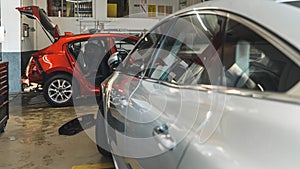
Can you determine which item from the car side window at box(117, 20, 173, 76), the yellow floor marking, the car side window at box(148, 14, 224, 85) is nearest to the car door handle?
the car side window at box(148, 14, 224, 85)

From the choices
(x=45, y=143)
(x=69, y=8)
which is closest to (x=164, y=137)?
(x=45, y=143)

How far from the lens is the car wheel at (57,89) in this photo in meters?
6.28

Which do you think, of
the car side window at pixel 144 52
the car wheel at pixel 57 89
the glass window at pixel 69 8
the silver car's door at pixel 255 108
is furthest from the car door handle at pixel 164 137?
the glass window at pixel 69 8

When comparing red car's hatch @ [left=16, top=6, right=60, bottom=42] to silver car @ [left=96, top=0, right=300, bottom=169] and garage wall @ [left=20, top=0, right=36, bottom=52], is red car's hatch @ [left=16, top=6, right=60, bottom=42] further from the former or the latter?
silver car @ [left=96, top=0, right=300, bottom=169]

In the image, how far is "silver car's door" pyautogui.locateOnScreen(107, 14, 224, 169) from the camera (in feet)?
4.20

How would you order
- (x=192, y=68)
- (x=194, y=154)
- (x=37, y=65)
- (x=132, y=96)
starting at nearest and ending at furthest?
(x=194, y=154)
(x=192, y=68)
(x=132, y=96)
(x=37, y=65)

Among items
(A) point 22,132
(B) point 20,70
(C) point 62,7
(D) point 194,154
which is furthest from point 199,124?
(C) point 62,7

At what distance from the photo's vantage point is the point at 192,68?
1.63m

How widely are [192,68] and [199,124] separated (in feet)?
1.61

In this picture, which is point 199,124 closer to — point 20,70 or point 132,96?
point 132,96

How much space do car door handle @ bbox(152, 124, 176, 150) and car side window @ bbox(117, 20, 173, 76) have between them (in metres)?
0.79

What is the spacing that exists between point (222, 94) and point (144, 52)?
1327 millimetres

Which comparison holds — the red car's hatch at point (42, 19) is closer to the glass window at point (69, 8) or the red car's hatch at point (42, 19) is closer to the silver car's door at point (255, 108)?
the glass window at point (69, 8)

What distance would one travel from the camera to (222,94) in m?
1.18
